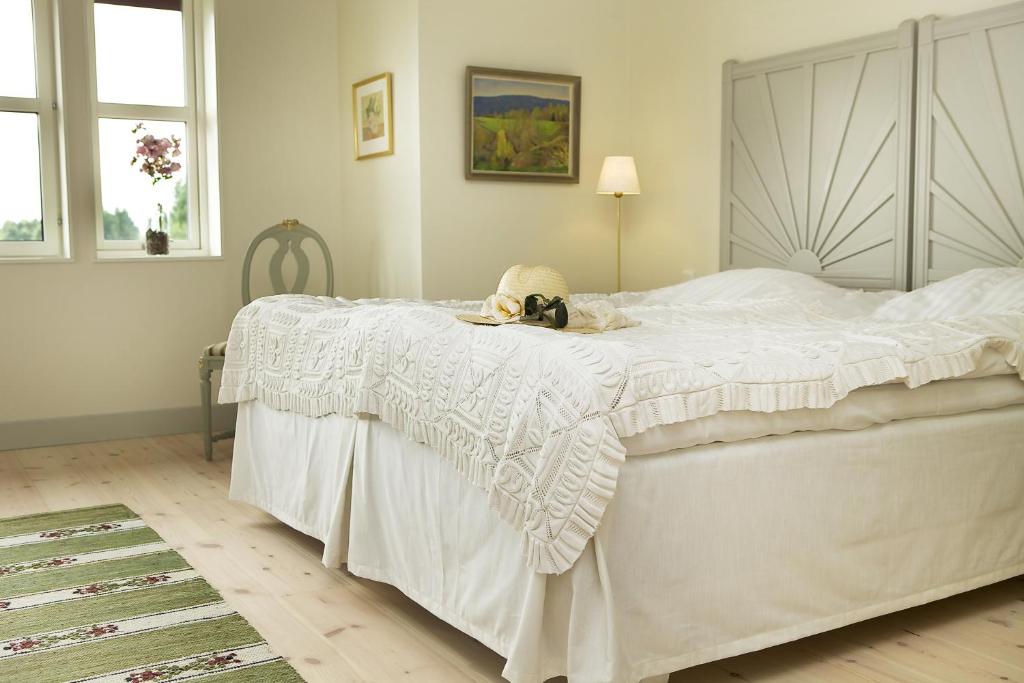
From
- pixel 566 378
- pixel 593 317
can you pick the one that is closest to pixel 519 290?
pixel 593 317

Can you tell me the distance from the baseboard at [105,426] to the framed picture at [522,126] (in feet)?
5.85

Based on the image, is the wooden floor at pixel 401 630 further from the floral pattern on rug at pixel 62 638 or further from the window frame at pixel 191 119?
the window frame at pixel 191 119

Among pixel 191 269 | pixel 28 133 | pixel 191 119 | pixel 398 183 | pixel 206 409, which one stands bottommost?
pixel 206 409

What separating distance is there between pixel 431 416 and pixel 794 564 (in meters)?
0.83

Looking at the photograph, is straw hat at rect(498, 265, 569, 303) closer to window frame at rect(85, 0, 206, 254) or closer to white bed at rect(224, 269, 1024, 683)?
white bed at rect(224, 269, 1024, 683)

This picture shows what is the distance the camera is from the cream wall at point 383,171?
4.54 m

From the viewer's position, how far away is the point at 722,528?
6.32 feet

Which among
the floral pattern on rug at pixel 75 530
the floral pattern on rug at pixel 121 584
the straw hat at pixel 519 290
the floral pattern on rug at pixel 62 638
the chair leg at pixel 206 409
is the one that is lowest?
the floral pattern on rug at pixel 75 530

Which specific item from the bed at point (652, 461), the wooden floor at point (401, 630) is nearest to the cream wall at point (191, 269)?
the wooden floor at point (401, 630)

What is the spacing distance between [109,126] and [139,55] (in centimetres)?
38

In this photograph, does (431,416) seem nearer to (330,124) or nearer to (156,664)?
(156,664)

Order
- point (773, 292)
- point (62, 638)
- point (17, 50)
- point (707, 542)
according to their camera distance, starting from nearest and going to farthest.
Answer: point (707, 542) → point (62, 638) → point (773, 292) → point (17, 50)

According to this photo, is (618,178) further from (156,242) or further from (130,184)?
(130,184)

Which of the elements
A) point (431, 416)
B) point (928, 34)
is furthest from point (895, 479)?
point (928, 34)
